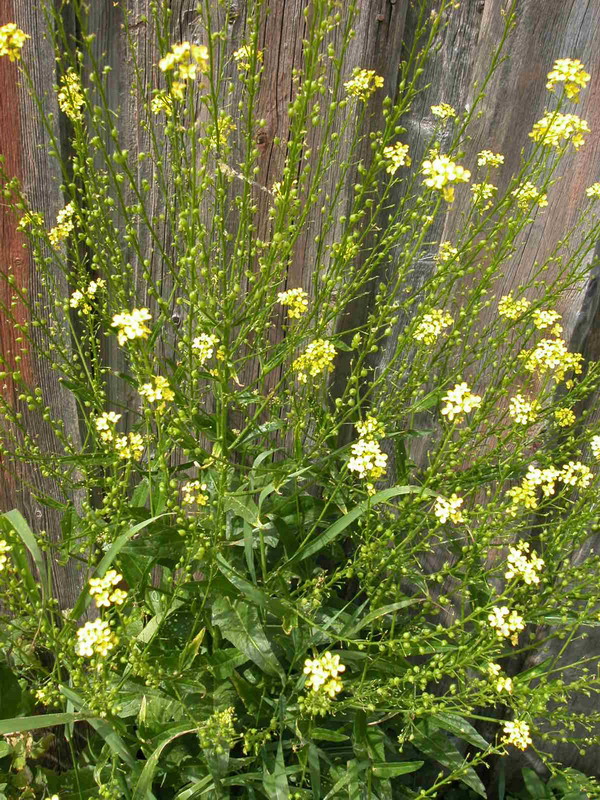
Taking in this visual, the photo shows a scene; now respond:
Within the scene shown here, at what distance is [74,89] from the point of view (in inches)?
73.9

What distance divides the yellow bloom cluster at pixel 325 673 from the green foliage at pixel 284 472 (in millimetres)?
14

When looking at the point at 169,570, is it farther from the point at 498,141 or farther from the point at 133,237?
the point at 498,141

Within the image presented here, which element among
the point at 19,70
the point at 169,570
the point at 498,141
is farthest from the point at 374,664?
the point at 19,70

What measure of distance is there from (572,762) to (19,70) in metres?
3.57

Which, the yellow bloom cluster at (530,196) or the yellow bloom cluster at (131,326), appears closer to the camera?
the yellow bloom cluster at (131,326)

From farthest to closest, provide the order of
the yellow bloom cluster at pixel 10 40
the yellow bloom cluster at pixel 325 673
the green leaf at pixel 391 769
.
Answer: the green leaf at pixel 391 769, the yellow bloom cluster at pixel 325 673, the yellow bloom cluster at pixel 10 40

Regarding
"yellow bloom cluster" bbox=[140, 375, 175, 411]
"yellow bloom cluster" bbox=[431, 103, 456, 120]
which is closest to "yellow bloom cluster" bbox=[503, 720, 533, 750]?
"yellow bloom cluster" bbox=[140, 375, 175, 411]

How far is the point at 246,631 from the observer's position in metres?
1.99

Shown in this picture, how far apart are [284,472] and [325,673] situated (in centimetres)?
59

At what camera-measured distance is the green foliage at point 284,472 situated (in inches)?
69.9

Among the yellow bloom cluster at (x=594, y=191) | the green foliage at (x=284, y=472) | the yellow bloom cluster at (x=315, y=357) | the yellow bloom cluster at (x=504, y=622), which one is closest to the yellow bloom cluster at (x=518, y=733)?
the green foliage at (x=284, y=472)

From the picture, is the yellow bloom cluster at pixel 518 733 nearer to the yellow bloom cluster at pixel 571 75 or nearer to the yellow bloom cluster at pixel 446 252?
the yellow bloom cluster at pixel 446 252

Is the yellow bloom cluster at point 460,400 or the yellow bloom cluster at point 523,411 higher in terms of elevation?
the yellow bloom cluster at point 460,400

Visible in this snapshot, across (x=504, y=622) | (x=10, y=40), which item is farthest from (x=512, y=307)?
(x=10, y=40)
